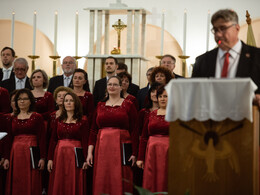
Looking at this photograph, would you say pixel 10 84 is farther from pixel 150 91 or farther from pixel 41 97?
pixel 150 91

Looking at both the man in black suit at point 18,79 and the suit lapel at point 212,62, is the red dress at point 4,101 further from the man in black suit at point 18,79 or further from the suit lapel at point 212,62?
the suit lapel at point 212,62

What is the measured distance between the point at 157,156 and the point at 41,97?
156cm

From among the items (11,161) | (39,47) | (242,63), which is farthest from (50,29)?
(242,63)

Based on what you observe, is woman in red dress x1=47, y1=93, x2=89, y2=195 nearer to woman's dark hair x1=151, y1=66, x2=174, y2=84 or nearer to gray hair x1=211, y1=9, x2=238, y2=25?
woman's dark hair x1=151, y1=66, x2=174, y2=84

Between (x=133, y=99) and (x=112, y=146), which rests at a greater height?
(x=133, y=99)

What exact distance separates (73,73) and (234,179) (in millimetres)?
3234

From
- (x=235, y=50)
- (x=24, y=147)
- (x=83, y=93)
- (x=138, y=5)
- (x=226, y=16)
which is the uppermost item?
(x=138, y=5)

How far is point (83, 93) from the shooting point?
18.9 ft

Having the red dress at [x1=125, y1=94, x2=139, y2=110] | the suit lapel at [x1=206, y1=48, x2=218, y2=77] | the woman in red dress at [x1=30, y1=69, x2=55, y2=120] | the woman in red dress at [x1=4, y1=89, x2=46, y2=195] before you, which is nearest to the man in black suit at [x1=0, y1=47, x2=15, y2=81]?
the woman in red dress at [x1=30, y1=69, x2=55, y2=120]

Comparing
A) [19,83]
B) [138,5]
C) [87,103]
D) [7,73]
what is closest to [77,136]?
[87,103]

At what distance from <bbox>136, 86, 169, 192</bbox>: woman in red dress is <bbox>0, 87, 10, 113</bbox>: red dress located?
1.59 metres

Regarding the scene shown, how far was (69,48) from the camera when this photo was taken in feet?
28.7

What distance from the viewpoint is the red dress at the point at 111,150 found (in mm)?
5242

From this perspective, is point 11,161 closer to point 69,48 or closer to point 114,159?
point 114,159
